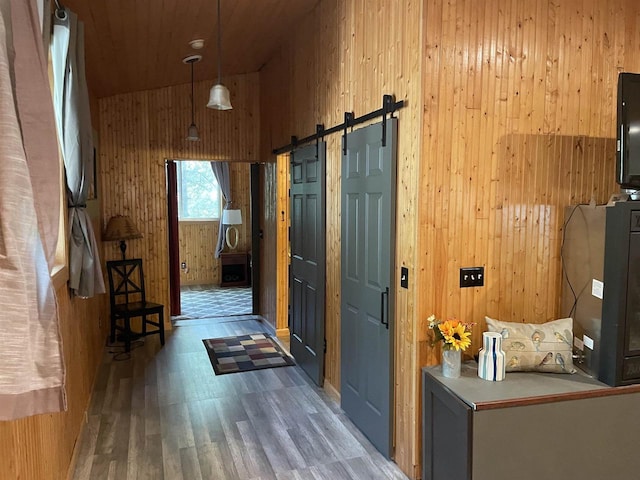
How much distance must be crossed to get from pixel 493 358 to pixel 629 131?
1265mm

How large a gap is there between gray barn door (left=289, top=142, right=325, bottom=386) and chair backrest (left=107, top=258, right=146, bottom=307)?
1986 millimetres

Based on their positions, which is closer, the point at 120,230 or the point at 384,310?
the point at 384,310

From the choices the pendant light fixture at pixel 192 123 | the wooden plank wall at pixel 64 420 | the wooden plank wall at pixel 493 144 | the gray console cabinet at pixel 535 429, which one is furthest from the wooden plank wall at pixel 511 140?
the pendant light fixture at pixel 192 123

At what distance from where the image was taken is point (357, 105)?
10.8 ft

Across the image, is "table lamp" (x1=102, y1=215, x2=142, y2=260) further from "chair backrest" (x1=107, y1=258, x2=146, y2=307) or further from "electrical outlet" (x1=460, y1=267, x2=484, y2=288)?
"electrical outlet" (x1=460, y1=267, x2=484, y2=288)

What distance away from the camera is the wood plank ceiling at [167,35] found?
10.9 ft

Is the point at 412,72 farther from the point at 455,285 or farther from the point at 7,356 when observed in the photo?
the point at 7,356

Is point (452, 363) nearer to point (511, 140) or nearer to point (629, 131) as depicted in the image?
point (511, 140)

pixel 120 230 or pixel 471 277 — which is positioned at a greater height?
pixel 120 230

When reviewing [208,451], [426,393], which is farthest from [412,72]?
[208,451]

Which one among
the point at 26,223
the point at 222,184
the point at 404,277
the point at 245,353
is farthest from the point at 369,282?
the point at 222,184

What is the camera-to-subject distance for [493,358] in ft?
7.83

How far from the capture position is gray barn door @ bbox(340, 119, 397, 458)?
9.34ft

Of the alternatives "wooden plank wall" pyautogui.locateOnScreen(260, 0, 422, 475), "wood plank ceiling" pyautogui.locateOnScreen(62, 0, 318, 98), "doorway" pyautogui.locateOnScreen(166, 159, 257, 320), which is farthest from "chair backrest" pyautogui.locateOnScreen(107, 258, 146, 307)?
"doorway" pyautogui.locateOnScreen(166, 159, 257, 320)
